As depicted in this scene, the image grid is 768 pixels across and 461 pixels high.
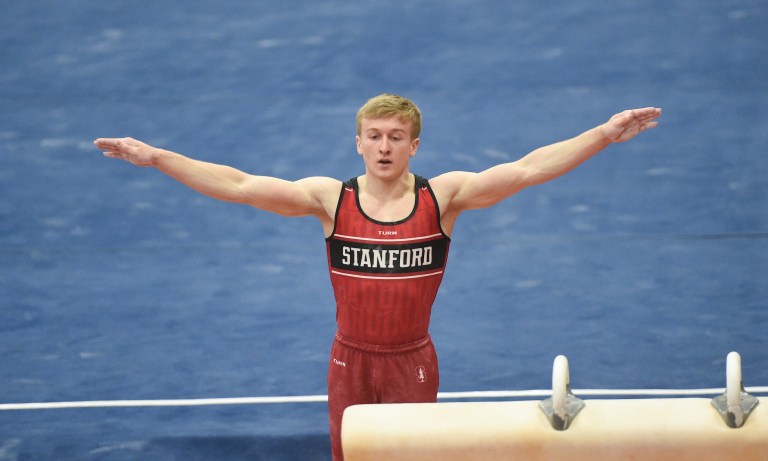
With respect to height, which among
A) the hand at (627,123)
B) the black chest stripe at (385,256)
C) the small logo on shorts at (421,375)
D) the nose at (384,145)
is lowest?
the small logo on shorts at (421,375)

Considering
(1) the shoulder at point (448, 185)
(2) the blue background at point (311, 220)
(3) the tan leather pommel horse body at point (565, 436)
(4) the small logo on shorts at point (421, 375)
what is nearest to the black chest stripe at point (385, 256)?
(1) the shoulder at point (448, 185)

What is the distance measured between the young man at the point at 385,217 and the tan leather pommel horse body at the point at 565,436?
1118 millimetres

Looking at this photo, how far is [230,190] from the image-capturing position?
4.50m

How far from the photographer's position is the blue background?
666 cm

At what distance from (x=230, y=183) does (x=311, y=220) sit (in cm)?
486

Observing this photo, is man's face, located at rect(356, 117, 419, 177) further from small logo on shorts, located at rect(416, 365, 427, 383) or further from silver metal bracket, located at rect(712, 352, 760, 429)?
silver metal bracket, located at rect(712, 352, 760, 429)

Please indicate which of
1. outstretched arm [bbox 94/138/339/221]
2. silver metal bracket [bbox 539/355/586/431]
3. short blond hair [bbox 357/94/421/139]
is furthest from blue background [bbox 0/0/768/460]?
silver metal bracket [bbox 539/355/586/431]

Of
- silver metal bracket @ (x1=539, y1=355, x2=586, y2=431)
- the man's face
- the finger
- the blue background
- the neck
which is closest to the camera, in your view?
silver metal bracket @ (x1=539, y1=355, x2=586, y2=431)

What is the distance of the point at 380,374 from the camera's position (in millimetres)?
4578

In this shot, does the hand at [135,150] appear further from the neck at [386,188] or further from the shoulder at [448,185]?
the shoulder at [448,185]

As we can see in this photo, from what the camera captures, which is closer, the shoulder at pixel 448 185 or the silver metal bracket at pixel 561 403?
the silver metal bracket at pixel 561 403

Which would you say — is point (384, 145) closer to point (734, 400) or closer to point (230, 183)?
point (230, 183)

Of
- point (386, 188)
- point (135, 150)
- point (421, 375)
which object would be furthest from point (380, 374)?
point (135, 150)

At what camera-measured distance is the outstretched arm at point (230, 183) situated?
14.4 ft
